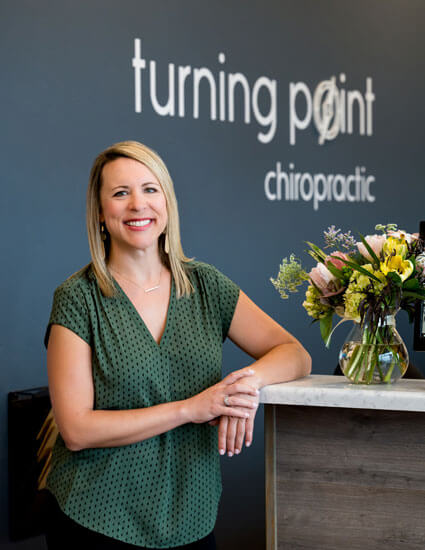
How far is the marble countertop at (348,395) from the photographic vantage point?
155 cm

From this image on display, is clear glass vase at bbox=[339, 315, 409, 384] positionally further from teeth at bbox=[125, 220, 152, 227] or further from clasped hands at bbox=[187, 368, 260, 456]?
teeth at bbox=[125, 220, 152, 227]

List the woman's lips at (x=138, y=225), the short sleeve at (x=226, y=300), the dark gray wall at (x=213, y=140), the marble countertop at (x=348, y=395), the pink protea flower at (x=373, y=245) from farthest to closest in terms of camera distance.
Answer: the dark gray wall at (x=213, y=140), the short sleeve at (x=226, y=300), the woman's lips at (x=138, y=225), the pink protea flower at (x=373, y=245), the marble countertop at (x=348, y=395)

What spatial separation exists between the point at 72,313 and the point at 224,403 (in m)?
0.42

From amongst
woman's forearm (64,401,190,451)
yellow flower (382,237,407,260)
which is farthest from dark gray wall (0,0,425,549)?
yellow flower (382,237,407,260)

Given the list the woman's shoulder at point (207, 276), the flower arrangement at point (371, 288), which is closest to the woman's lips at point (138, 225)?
the woman's shoulder at point (207, 276)

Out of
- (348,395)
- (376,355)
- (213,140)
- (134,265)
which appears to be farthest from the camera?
(213,140)

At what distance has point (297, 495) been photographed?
1760mm

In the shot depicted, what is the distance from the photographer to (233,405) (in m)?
1.65

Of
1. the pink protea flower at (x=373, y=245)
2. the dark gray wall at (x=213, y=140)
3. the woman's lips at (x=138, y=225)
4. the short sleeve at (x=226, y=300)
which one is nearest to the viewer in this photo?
the pink protea flower at (x=373, y=245)

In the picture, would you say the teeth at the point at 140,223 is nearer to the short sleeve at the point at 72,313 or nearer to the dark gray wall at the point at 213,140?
the short sleeve at the point at 72,313

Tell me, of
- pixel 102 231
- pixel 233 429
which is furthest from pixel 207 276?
pixel 233 429

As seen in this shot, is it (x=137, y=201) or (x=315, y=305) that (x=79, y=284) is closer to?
(x=137, y=201)

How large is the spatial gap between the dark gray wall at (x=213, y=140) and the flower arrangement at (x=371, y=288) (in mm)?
2103

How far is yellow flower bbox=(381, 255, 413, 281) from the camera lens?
5.35ft
